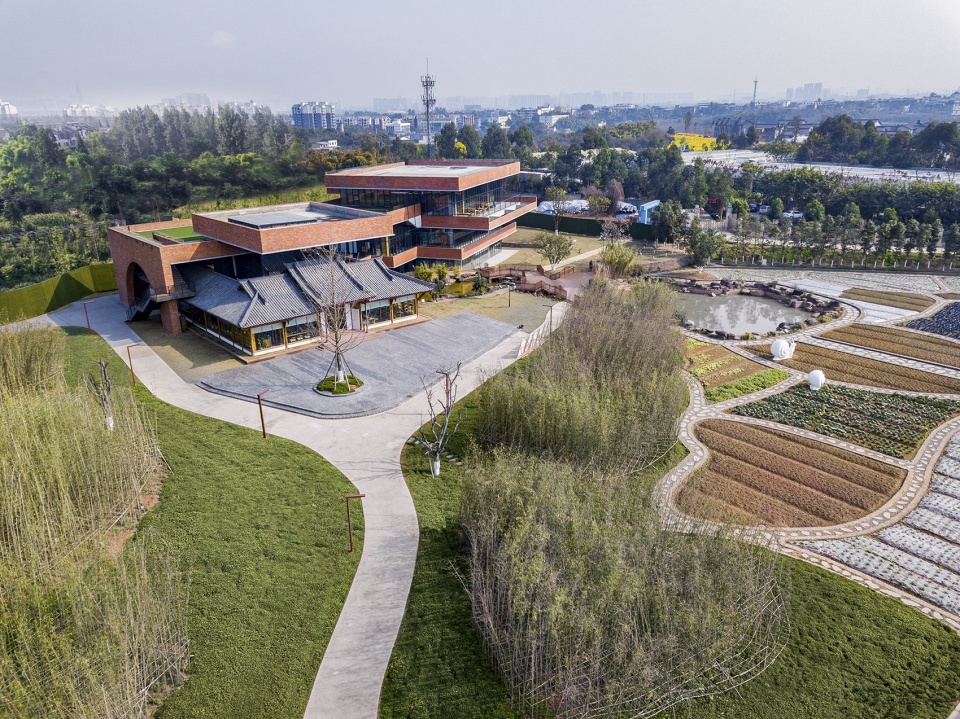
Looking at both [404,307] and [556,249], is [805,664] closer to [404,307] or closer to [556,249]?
[404,307]

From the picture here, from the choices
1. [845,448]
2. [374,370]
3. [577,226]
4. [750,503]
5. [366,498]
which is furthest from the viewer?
[577,226]

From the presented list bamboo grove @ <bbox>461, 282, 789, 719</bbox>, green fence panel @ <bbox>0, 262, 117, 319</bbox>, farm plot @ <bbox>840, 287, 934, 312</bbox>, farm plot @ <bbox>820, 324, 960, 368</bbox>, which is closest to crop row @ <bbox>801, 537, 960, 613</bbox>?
bamboo grove @ <bbox>461, 282, 789, 719</bbox>

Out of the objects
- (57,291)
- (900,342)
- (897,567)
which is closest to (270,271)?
(57,291)

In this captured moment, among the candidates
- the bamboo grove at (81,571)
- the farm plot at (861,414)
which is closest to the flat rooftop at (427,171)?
the farm plot at (861,414)

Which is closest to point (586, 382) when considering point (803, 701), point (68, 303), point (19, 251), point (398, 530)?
point (398, 530)

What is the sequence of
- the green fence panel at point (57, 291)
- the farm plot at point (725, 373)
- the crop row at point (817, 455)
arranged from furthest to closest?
the green fence panel at point (57, 291) → the farm plot at point (725, 373) → the crop row at point (817, 455)

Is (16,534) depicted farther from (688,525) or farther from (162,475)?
(688,525)

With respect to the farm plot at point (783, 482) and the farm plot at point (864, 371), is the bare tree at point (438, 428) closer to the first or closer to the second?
the farm plot at point (783, 482)
